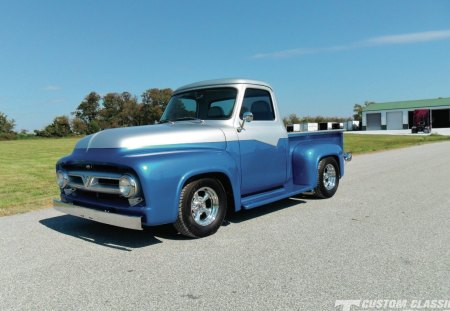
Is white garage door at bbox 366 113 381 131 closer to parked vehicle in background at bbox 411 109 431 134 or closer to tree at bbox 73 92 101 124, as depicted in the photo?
parked vehicle in background at bbox 411 109 431 134

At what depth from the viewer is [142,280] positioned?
12.0 ft

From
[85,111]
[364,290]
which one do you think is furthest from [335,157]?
[85,111]

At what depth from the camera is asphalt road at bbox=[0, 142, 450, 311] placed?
3.28 m

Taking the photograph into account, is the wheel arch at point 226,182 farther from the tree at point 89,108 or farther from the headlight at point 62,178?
the tree at point 89,108

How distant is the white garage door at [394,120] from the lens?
210ft

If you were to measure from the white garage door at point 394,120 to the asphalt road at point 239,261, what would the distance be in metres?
62.9

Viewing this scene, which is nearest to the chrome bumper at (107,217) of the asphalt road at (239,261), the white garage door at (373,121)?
the asphalt road at (239,261)

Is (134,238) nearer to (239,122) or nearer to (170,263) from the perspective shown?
(170,263)

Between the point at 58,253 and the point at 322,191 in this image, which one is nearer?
the point at 58,253

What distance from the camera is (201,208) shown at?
493cm

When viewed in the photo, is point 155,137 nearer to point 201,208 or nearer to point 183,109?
point 201,208

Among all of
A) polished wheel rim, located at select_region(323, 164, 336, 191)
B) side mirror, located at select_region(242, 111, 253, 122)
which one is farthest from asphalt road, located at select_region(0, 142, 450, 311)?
side mirror, located at select_region(242, 111, 253, 122)

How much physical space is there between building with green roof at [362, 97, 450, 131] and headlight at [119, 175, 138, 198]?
65091 mm

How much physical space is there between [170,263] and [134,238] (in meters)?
1.12
